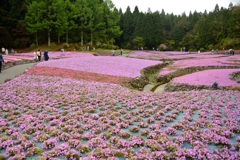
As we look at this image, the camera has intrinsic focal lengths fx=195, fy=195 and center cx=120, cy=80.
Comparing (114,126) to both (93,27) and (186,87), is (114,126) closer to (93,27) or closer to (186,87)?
(186,87)

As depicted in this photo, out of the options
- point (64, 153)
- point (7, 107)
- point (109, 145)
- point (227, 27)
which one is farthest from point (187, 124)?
point (227, 27)

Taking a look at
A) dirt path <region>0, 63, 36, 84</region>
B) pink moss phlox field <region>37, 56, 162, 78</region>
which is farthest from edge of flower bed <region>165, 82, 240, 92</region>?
dirt path <region>0, 63, 36, 84</region>

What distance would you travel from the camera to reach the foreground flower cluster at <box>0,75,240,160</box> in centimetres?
711

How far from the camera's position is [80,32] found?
247 ft

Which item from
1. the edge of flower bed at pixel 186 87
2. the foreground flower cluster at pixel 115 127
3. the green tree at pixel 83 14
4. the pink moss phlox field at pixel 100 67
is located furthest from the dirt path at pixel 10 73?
the green tree at pixel 83 14

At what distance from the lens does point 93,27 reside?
239ft

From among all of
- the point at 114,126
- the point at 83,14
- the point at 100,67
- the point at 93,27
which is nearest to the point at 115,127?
the point at 114,126

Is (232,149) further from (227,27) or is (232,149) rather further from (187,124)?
(227,27)

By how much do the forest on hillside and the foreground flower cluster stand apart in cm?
4944

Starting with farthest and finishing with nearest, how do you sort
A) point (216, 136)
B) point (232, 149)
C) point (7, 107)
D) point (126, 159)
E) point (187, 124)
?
point (7, 107), point (187, 124), point (216, 136), point (232, 149), point (126, 159)

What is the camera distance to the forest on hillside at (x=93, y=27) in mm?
59750

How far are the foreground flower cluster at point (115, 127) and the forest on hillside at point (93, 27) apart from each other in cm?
4944

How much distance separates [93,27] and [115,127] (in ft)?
223

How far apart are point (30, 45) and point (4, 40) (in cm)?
789
